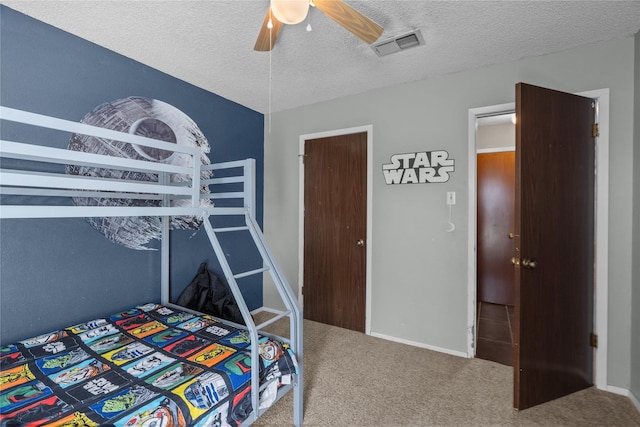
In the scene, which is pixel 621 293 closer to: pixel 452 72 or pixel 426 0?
pixel 452 72

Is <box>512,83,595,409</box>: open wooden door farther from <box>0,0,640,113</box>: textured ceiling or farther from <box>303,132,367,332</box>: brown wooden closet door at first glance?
<box>303,132,367,332</box>: brown wooden closet door

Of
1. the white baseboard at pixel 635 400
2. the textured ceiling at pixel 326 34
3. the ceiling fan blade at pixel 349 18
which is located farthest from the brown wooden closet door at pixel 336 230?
the white baseboard at pixel 635 400

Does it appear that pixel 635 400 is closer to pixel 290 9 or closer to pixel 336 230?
pixel 336 230

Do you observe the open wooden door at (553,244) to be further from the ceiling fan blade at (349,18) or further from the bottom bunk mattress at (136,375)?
the bottom bunk mattress at (136,375)

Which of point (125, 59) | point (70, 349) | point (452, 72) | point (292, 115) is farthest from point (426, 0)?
point (70, 349)

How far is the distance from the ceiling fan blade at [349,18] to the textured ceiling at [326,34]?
304 millimetres

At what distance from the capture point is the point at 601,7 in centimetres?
168

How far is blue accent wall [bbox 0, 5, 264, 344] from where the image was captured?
175 centimetres

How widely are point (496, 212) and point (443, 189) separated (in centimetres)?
171

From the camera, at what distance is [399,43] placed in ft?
6.68

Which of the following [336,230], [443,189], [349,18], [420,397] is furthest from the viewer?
[336,230]

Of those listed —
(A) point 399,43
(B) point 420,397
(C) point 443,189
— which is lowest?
(B) point 420,397

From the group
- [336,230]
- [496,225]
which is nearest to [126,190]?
[336,230]

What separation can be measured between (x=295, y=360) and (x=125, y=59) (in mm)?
2496
